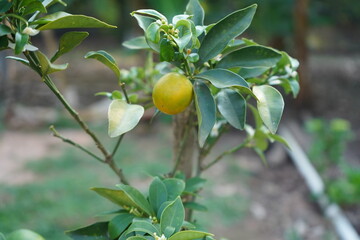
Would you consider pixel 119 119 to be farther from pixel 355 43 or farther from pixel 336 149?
pixel 355 43

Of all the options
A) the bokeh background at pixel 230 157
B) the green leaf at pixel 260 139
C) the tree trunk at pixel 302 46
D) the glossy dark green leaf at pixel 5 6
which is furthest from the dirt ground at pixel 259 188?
the glossy dark green leaf at pixel 5 6

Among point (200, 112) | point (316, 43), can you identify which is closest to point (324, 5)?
point (316, 43)

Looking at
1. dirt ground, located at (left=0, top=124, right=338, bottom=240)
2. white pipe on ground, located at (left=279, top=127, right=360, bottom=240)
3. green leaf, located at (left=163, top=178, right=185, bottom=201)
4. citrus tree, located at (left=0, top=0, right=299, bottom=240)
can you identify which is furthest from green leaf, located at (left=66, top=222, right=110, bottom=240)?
dirt ground, located at (left=0, top=124, right=338, bottom=240)

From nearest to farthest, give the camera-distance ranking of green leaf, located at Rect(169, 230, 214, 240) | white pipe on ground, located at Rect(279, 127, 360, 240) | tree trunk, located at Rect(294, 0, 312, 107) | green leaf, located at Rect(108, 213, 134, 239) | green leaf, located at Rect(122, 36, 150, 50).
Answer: green leaf, located at Rect(169, 230, 214, 240) → green leaf, located at Rect(108, 213, 134, 239) → green leaf, located at Rect(122, 36, 150, 50) → white pipe on ground, located at Rect(279, 127, 360, 240) → tree trunk, located at Rect(294, 0, 312, 107)

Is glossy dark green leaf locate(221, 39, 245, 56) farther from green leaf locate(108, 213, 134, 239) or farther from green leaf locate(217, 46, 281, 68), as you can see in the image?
green leaf locate(108, 213, 134, 239)

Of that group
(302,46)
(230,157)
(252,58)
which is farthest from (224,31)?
(302,46)

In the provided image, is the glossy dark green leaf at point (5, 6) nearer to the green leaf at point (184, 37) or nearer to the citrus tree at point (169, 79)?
the citrus tree at point (169, 79)
